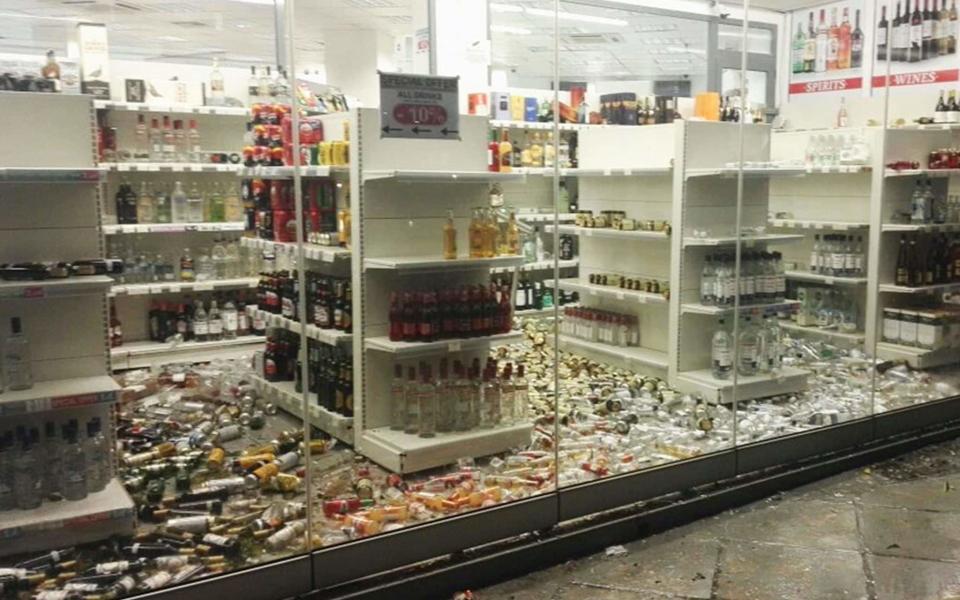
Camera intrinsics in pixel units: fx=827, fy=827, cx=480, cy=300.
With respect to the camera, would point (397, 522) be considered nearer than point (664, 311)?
Yes

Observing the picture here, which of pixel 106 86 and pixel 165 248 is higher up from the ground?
pixel 106 86

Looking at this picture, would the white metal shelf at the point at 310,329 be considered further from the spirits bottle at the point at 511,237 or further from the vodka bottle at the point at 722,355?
the vodka bottle at the point at 722,355

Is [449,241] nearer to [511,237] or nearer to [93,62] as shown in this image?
[511,237]

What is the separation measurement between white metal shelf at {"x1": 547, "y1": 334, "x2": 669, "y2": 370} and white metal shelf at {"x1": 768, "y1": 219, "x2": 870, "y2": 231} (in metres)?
1.94

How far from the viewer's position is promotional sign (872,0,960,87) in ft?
24.3

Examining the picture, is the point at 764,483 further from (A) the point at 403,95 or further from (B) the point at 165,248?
(B) the point at 165,248

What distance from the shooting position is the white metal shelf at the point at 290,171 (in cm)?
475

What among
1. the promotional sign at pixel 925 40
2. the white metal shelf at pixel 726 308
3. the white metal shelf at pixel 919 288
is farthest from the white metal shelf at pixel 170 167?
the promotional sign at pixel 925 40

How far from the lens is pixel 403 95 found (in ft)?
13.1

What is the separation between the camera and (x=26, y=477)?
3494mm

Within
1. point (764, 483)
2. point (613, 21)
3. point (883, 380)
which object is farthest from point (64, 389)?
point (613, 21)

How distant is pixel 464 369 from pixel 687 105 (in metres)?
3.61

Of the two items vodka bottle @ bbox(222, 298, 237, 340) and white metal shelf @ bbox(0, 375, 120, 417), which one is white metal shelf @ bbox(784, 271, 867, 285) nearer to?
vodka bottle @ bbox(222, 298, 237, 340)

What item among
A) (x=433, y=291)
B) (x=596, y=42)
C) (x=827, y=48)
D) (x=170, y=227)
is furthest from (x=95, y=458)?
(x=596, y=42)
